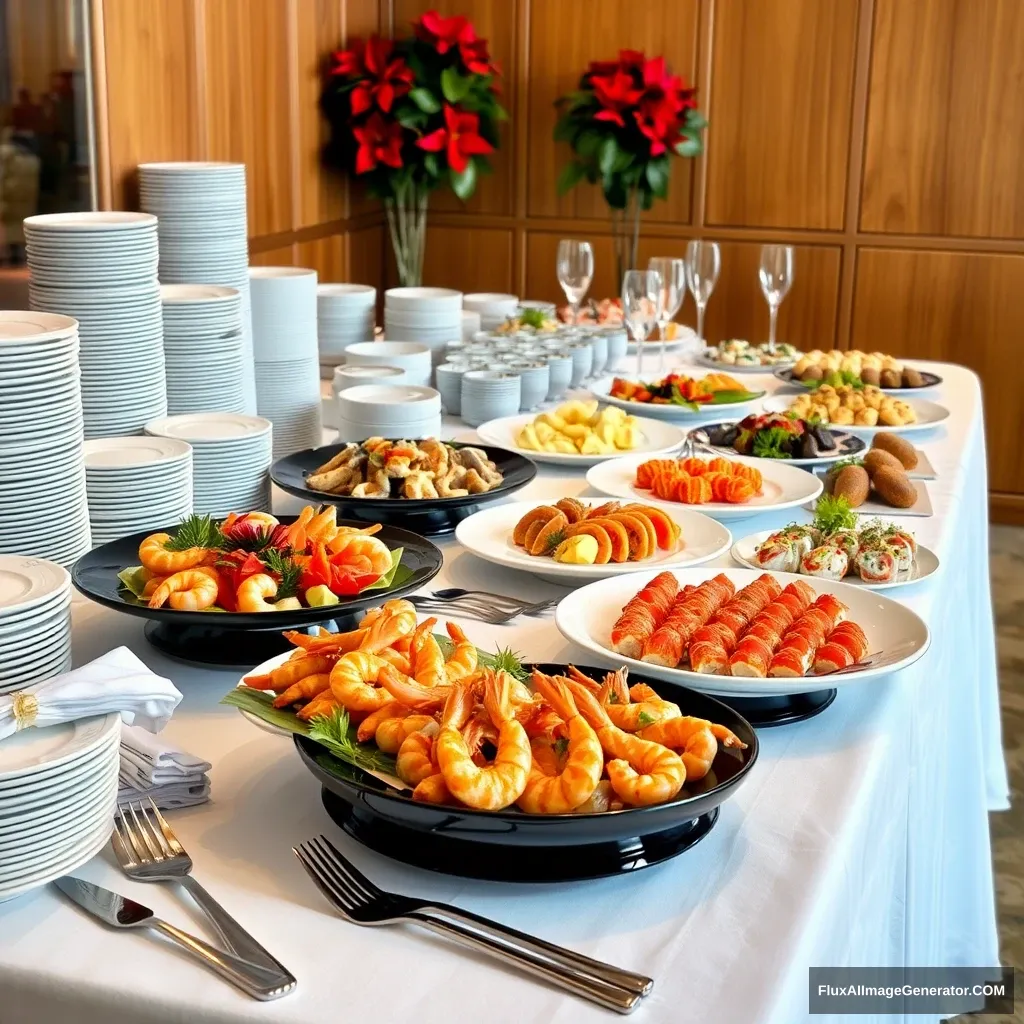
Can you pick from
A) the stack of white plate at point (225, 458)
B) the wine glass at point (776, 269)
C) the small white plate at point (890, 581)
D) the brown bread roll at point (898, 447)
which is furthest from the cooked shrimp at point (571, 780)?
the wine glass at point (776, 269)

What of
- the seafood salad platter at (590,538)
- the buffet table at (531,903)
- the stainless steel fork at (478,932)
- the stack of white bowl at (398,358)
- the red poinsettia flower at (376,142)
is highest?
the red poinsettia flower at (376,142)

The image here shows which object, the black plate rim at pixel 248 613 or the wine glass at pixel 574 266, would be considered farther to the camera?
the wine glass at pixel 574 266

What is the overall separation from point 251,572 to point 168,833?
35cm

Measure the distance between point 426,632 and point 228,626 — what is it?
27 cm

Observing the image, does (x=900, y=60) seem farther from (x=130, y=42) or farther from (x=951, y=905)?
(x=951, y=905)

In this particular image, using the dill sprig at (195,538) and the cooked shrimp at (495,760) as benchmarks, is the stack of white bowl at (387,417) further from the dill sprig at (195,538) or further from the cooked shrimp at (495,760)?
the cooked shrimp at (495,760)

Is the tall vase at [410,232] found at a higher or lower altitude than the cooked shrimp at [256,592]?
higher

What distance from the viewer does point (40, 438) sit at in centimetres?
130

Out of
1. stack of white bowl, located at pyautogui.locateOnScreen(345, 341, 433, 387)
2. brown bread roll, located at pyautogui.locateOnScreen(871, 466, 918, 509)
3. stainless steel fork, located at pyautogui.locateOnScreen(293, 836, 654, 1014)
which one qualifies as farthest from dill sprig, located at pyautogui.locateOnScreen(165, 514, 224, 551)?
brown bread roll, located at pyautogui.locateOnScreen(871, 466, 918, 509)

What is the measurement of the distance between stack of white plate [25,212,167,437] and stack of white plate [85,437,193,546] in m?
0.17

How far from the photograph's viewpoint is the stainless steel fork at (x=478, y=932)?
799mm

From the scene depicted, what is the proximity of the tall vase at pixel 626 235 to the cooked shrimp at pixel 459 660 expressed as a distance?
384 centimetres

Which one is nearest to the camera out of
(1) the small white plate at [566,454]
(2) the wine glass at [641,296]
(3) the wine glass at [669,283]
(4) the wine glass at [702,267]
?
(1) the small white plate at [566,454]

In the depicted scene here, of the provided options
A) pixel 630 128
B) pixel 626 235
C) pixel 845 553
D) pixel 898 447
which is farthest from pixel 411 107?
pixel 845 553
